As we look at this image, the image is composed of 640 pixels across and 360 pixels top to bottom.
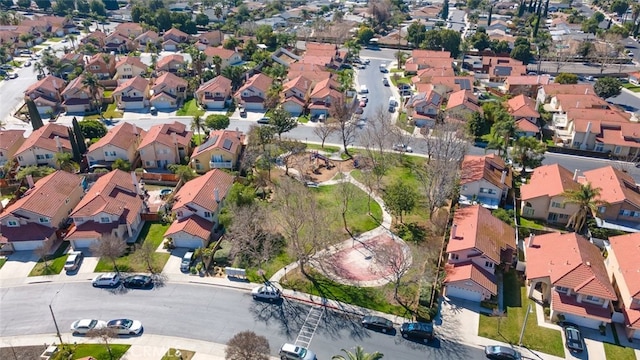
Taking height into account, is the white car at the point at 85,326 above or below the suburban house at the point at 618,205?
below

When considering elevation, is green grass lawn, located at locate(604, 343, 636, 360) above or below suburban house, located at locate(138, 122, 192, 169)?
below

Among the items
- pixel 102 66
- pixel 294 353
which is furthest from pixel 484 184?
pixel 102 66

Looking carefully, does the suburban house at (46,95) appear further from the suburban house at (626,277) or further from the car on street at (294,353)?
the suburban house at (626,277)

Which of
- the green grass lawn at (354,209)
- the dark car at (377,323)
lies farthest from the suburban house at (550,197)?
the dark car at (377,323)

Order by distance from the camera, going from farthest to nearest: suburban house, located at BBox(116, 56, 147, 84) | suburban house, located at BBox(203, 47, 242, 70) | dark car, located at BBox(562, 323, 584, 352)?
suburban house, located at BBox(203, 47, 242, 70), suburban house, located at BBox(116, 56, 147, 84), dark car, located at BBox(562, 323, 584, 352)

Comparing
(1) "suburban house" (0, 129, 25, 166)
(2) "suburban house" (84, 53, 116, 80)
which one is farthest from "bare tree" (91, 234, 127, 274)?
(2) "suburban house" (84, 53, 116, 80)

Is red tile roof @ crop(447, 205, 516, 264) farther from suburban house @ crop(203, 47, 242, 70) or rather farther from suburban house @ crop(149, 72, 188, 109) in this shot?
suburban house @ crop(203, 47, 242, 70)
